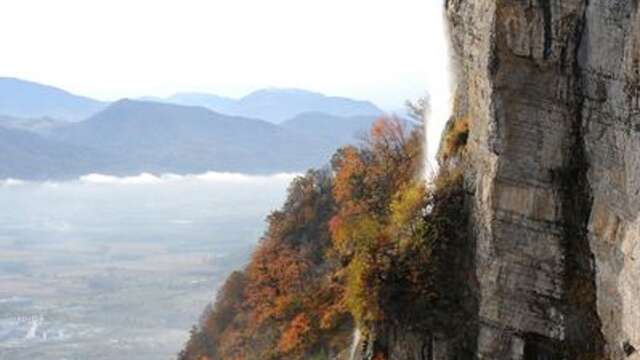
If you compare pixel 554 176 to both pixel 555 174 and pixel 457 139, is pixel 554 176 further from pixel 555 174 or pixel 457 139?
pixel 457 139

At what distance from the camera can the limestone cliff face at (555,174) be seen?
22281mm

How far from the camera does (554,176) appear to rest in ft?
82.7

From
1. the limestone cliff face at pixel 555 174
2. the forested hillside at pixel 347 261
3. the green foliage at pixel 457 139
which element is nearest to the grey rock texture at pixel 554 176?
the limestone cliff face at pixel 555 174

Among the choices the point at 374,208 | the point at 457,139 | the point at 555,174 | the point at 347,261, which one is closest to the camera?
the point at 555,174

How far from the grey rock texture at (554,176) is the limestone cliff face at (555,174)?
0.03 m

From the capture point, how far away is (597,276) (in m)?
24.5

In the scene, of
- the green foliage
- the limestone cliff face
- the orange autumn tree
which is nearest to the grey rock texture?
the limestone cliff face

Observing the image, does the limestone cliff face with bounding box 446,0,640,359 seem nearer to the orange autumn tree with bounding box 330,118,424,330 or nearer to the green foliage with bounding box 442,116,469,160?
the green foliage with bounding box 442,116,469,160

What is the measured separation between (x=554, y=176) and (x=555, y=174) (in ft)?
0.21

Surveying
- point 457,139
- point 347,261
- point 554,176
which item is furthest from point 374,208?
point 554,176

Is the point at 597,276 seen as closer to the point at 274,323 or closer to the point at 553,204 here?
the point at 553,204

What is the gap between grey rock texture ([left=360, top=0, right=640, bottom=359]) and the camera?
22.3 m

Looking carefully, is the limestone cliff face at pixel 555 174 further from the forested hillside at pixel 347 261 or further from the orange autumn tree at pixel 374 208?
the orange autumn tree at pixel 374 208

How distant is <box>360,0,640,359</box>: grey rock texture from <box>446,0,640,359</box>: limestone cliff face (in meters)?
0.03
